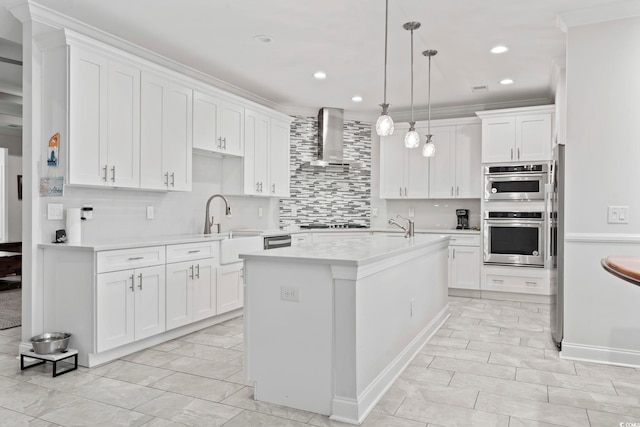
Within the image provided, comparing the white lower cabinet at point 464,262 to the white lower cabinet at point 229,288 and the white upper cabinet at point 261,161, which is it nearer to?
the white upper cabinet at point 261,161

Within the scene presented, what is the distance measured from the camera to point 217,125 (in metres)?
4.85

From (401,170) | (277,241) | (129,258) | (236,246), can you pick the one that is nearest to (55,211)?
(129,258)

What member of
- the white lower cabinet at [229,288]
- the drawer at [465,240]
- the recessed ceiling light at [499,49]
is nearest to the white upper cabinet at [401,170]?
the drawer at [465,240]

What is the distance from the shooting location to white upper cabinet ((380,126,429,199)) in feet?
21.6

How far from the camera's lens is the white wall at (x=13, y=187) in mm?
7523

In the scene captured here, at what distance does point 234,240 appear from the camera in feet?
15.2

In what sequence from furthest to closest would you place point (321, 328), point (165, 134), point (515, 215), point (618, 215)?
point (515, 215)
point (165, 134)
point (618, 215)
point (321, 328)

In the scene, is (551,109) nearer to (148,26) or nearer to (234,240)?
(234,240)

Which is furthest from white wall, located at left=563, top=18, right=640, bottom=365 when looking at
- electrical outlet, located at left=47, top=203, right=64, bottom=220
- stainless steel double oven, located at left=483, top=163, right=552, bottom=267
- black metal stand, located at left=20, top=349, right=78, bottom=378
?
electrical outlet, located at left=47, top=203, right=64, bottom=220

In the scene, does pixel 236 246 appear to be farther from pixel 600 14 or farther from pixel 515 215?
pixel 600 14

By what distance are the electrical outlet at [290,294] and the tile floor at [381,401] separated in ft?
2.06

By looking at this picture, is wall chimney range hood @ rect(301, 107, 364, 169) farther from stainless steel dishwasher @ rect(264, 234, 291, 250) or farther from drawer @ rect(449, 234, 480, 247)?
drawer @ rect(449, 234, 480, 247)

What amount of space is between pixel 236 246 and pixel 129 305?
1370 mm

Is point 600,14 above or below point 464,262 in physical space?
above
